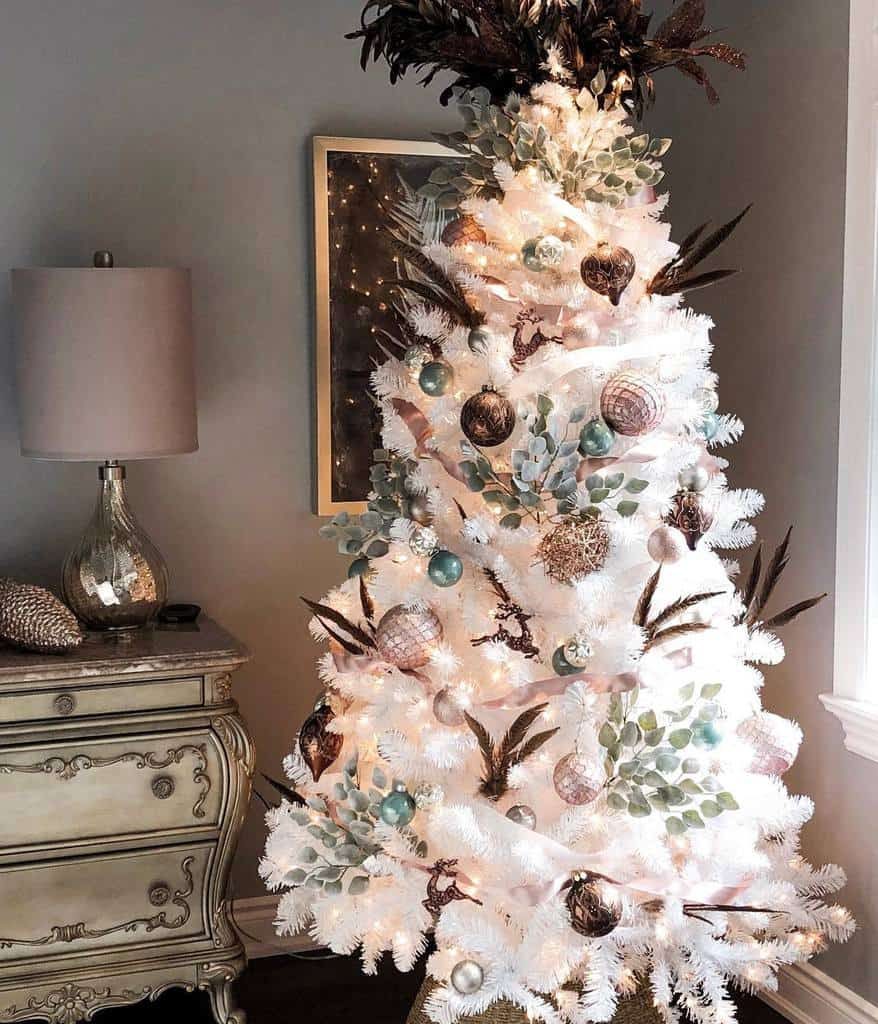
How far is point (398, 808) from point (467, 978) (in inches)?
11.1

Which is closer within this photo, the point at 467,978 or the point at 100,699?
the point at 467,978

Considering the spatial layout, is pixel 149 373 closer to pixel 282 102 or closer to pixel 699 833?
pixel 282 102

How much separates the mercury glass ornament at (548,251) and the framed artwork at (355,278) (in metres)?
0.99

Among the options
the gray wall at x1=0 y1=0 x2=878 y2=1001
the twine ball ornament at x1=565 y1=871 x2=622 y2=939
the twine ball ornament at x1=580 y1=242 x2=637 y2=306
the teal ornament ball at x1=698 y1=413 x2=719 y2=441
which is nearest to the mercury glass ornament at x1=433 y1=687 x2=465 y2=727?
the twine ball ornament at x1=565 y1=871 x2=622 y2=939

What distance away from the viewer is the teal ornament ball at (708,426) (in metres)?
1.96

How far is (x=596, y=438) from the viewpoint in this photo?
183cm

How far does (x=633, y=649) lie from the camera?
1834 mm

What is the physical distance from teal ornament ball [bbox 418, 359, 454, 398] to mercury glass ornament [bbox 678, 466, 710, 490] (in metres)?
0.42

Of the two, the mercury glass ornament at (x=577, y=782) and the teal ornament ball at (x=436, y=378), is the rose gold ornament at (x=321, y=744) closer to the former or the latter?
the mercury glass ornament at (x=577, y=782)

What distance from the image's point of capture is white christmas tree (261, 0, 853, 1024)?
183 centimetres

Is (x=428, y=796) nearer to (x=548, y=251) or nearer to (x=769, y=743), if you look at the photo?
(x=769, y=743)

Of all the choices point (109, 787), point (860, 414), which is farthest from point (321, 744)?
point (860, 414)

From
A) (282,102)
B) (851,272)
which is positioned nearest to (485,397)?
(851,272)

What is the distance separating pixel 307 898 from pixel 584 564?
793 millimetres
